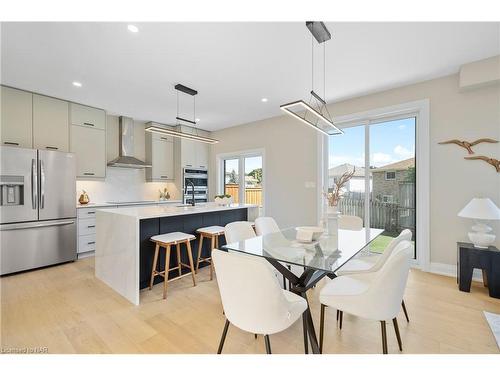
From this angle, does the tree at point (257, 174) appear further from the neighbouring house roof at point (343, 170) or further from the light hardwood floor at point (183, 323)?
the light hardwood floor at point (183, 323)

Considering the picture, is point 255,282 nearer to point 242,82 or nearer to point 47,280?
point 242,82

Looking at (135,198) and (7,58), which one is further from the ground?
(7,58)

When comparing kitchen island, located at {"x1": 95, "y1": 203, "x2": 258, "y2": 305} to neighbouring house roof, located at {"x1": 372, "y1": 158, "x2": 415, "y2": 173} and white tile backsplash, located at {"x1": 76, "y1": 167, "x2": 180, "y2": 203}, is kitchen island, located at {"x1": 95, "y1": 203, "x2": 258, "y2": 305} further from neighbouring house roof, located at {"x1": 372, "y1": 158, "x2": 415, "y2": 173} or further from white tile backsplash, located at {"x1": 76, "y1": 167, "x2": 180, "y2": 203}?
neighbouring house roof, located at {"x1": 372, "y1": 158, "x2": 415, "y2": 173}

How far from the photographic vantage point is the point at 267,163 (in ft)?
16.4

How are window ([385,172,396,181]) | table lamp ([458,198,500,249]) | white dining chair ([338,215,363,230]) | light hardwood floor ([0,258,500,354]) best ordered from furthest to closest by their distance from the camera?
window ([385,172,396,181])
white dining chair ([338,215,363,230])
table lamp ([458,198,500,249])
light hardwood floor ([0,258,500,354])

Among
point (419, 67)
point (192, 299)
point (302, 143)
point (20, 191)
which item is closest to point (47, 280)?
point (20, 191)

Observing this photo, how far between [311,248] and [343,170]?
276 centimetres

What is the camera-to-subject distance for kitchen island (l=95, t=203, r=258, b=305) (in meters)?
2.41

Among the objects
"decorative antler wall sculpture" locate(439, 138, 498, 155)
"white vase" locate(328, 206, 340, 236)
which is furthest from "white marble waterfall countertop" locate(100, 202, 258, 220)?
"decorative antler wall sculpture" locate(439, 138, 498, 155)

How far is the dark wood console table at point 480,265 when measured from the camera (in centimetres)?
250

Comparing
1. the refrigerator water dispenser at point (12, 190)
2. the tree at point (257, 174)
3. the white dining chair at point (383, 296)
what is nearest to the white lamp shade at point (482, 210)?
the white dining chair at point (383, 296)

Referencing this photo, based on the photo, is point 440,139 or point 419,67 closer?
point 419,67

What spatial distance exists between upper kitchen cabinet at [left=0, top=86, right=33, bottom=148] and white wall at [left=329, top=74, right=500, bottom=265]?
5787 millimetres

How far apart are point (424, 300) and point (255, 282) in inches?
91.9
